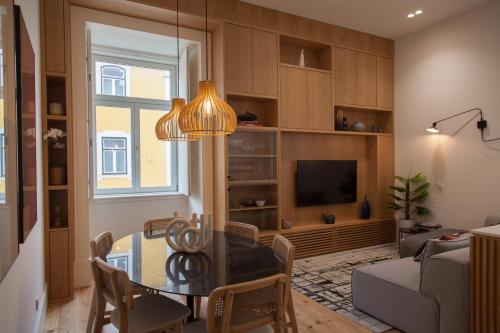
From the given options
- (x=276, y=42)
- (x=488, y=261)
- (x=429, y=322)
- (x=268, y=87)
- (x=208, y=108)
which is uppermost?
(x=276, y=42)

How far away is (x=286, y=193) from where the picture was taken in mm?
4875

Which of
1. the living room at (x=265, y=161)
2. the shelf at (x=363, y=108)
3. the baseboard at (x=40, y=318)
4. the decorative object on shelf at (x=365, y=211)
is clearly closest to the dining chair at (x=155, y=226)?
the living room at (x=265, y=161)

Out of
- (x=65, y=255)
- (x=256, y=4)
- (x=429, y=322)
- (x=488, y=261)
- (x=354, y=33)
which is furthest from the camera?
(x=354, y=33)

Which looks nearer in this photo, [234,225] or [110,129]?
[234,225]

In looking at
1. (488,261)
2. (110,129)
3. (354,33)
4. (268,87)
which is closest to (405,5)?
(354,33)

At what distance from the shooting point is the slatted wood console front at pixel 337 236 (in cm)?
468

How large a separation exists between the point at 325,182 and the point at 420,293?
Answer: 268 cm

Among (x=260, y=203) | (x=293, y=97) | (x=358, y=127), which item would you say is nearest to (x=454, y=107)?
(x=358, y=127)

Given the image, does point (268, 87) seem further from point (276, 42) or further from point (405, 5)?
point (405, 5)

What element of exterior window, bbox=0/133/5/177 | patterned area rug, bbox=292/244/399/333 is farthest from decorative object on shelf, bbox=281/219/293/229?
exterior window, bbox=0/133/5/177

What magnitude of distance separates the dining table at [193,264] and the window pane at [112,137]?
7.82 ft

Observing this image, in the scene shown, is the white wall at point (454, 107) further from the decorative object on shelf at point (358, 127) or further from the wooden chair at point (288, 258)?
the wooden chair at point (288, 258)

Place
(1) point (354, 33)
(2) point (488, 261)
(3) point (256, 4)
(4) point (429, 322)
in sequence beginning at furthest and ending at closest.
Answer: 1. (1) point (354, 33)
2. (3) point (256, 4)
3. (4) point (429, 322)
4. (2) point (488, 261)

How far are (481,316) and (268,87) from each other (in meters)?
3.34
